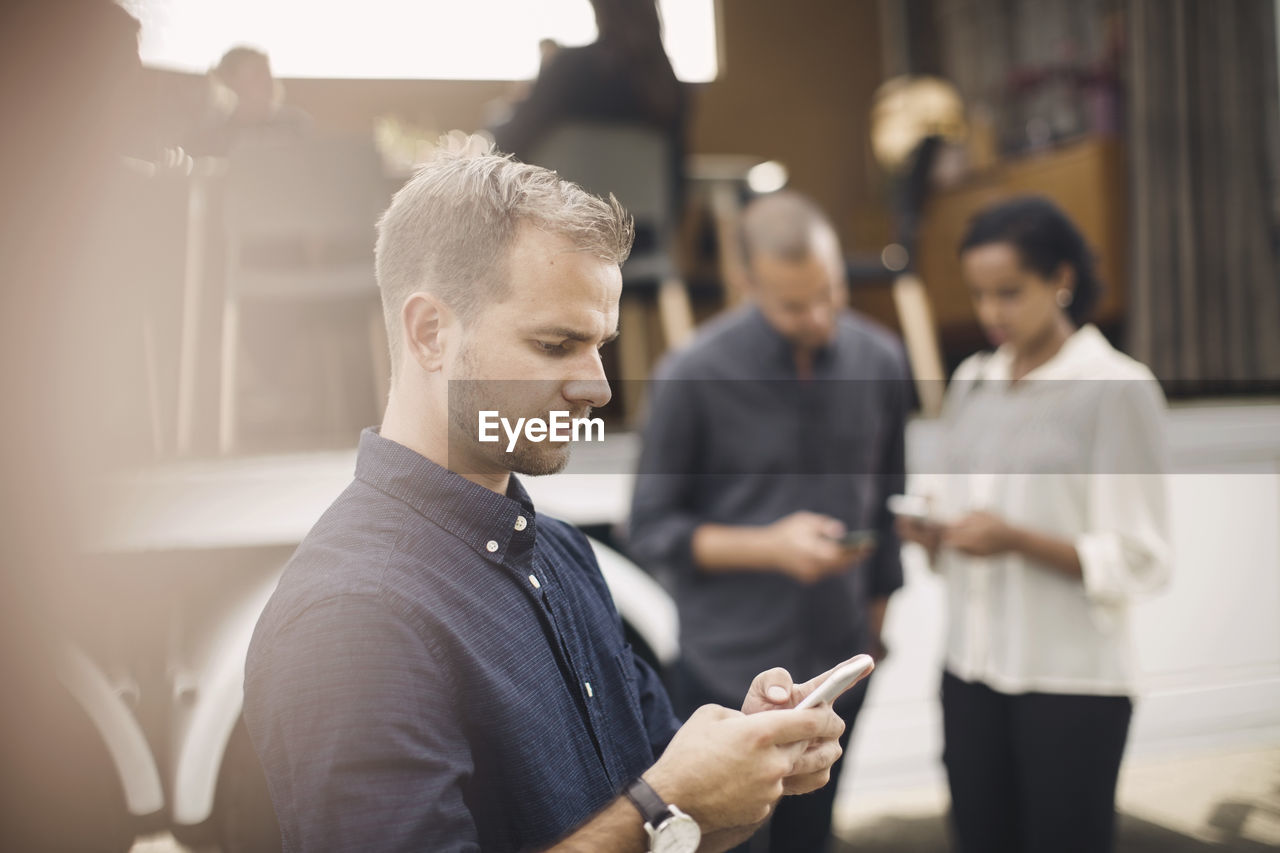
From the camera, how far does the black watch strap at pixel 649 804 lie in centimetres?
43

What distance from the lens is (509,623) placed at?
18.0 inches

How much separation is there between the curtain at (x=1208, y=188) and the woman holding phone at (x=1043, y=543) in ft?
1.00

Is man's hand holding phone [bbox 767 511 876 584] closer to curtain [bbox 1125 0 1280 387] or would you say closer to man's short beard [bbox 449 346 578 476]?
curtain [bbox 1125 0 1280 387]

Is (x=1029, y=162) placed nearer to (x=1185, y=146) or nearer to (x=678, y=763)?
(x=1185, y=146)

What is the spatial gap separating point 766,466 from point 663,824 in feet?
3.16

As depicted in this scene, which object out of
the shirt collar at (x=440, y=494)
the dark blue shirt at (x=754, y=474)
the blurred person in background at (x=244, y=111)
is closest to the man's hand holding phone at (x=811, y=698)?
the shirt collar at (x=440, y=494)

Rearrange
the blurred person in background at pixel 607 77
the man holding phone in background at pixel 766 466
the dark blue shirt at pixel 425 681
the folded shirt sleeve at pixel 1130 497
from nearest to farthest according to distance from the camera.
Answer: the dark blue shirt at pixel 425 681
the blurred person in background at pixel 607 77
the folded shirt sleeve at pixel 1130 497
the man holding phone in background at pixel 766 466

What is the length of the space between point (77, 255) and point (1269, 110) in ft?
5.06

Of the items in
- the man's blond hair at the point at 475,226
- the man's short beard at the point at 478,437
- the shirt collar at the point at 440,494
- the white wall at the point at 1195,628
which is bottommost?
the white wall at the point at 1195,628

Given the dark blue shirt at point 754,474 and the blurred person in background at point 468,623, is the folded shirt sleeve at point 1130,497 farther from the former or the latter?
the blurred person in background at point 468,623

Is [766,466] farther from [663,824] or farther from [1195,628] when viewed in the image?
[663,824]

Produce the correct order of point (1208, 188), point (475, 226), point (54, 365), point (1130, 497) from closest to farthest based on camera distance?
point (475, 226) → point (54, 365) → point (1130, 497) → point (1208, 188)

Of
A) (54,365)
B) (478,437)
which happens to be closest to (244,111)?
(54,365)

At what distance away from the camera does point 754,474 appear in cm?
137
